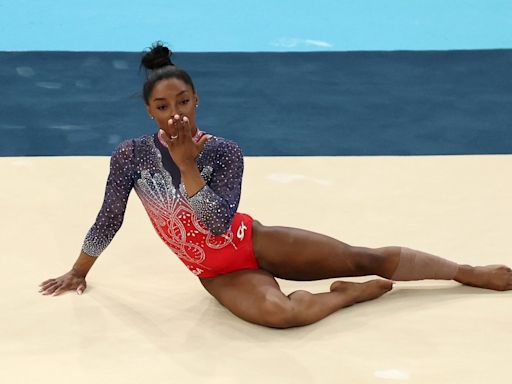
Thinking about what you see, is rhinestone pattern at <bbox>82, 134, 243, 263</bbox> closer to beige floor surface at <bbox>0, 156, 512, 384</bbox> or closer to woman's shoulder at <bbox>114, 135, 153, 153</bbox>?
woman's shoulder at <bbox>114, 135, 153, 153</bbox>

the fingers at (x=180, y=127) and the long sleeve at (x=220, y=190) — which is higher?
the fingers at (x=180, y=127)

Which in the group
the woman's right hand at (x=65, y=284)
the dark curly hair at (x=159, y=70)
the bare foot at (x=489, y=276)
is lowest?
the woman's right hand at (x=65, y=284)

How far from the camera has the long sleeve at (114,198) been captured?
2.93 meters

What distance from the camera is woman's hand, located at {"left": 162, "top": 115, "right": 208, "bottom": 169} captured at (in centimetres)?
268

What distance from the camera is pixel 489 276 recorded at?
10.1 ft

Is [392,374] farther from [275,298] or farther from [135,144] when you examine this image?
[135,144]

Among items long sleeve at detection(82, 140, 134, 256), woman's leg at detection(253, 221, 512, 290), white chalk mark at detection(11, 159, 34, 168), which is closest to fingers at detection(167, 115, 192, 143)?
long sleeve at detection(82, 140, 134, 256)

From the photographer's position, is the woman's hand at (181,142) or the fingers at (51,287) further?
the fingers at (51,287)

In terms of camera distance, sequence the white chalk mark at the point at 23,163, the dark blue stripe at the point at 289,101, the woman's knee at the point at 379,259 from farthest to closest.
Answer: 1. the dark blue stripe at the point at 289,101
2. the white chalk mark at the point at 23,163
3. the woman's knee at the point at 379,259

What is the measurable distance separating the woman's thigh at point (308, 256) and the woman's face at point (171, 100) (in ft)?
1.57

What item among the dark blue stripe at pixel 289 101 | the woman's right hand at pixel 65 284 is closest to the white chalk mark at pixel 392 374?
the woman's right hand at pixel 65 284

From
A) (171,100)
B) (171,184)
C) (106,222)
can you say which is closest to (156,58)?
(171,100)

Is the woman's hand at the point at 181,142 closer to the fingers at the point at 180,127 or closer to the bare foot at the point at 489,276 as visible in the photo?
the fingers at the point at 180,127

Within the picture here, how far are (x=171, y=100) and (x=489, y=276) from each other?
1.22 m
